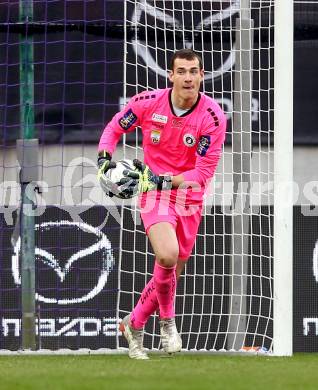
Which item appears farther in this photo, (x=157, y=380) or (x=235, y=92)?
(x=235, y=92)

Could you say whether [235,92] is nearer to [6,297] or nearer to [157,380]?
[6,297]

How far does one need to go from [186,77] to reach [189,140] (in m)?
0.45

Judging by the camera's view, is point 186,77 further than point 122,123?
No

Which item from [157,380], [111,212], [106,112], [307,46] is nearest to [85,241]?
[111,212]

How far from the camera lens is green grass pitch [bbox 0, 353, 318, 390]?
6.98 m

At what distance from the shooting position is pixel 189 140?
30.3 ft

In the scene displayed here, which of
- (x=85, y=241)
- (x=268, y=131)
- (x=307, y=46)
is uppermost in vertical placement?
(x=307, y=46)

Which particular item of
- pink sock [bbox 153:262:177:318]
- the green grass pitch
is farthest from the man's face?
the green grass pitch

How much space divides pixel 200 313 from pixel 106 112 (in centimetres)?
188

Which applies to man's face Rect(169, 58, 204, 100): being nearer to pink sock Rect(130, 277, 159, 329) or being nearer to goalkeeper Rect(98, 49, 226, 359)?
goalkeeper Rect(98, 49, 226, 359)

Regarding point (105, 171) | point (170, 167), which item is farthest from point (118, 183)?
point (170, 167)

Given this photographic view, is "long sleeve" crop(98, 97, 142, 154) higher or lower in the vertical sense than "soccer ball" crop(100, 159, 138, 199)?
higher

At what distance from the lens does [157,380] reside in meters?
7.22

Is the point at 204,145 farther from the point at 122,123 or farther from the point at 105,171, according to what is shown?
the point at 105,171
